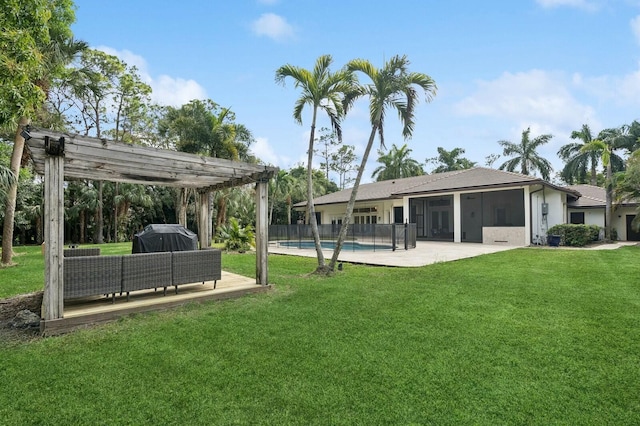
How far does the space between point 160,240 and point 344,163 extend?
39107 mm

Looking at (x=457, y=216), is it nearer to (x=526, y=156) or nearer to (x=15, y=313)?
(x=526, y=156)

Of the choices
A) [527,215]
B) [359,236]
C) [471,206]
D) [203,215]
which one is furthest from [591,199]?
[203,215]

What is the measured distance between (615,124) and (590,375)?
38150 mm

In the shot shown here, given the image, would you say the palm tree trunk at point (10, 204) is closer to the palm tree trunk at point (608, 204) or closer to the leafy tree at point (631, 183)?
the leafy tree at point (631, 183)

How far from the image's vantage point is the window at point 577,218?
21188mm

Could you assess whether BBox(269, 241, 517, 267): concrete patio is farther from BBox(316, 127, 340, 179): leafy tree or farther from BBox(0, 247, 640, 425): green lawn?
BBox(316, 127, 340, 179): leafy tree

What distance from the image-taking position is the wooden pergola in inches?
169

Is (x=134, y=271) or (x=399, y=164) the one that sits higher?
(x=399, y=164)

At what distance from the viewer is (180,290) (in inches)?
249

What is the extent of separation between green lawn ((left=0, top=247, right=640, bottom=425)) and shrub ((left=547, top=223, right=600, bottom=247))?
41.9 feet

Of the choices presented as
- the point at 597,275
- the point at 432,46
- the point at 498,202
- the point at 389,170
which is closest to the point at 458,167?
the point at 389,170

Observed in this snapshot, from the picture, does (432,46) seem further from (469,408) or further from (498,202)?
(498,202)

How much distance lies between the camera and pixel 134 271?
205 inches

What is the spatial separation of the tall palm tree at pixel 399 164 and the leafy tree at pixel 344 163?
770 centimetres
